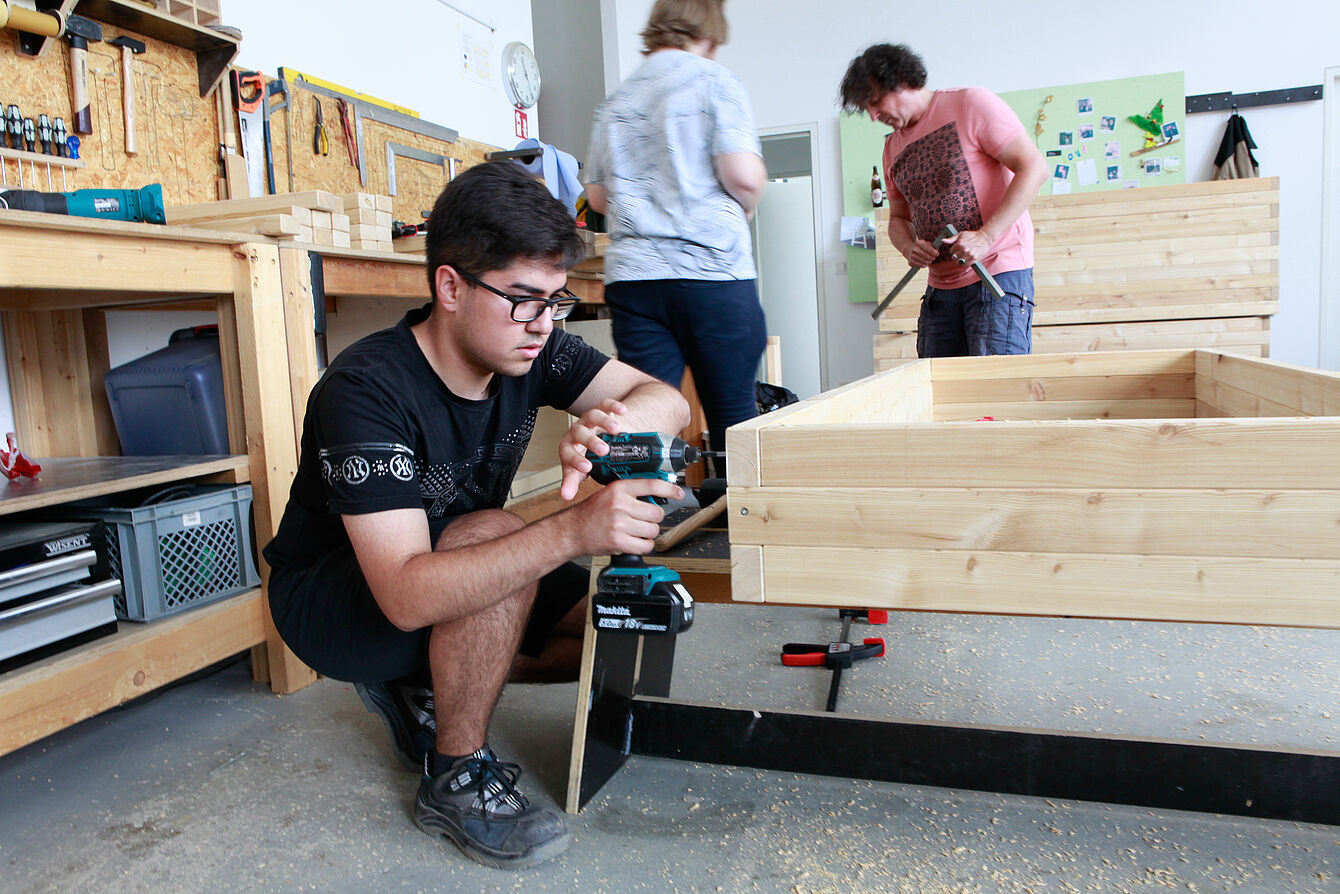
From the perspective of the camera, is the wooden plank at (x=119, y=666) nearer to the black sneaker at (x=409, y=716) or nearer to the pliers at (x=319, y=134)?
the black sneaker at (x=409, y=716)

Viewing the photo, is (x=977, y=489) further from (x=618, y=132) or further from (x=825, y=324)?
(x=825, y=324)

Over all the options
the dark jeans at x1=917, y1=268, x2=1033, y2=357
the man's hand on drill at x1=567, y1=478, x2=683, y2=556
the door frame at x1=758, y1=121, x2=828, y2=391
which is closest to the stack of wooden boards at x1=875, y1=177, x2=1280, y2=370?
the door frame at x1=758, y1=121, x2=828, y2=391

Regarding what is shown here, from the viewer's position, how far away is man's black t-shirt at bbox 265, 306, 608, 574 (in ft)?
4.13

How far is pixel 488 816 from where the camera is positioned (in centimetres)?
141

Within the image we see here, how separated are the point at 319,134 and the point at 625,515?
275cm

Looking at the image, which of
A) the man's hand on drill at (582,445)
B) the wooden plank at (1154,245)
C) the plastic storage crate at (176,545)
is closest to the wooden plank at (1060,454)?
the man's hand on drill at (582,445)

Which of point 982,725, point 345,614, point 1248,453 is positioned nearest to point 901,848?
point 982,725

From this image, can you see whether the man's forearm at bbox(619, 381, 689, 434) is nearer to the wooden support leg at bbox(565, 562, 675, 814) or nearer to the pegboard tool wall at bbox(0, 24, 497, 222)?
the wooden support leg at bbox(565, 562, 675, 814)

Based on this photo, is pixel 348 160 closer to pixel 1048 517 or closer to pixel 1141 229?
pixel 1048 517

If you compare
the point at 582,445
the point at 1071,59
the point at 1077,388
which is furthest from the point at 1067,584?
the point at 1071,59

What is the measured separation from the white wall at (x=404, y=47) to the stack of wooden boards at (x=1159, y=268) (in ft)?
7.71

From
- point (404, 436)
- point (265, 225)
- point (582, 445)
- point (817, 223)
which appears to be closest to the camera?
point (582, 445)

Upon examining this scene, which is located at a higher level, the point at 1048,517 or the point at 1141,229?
the point at 1141,229

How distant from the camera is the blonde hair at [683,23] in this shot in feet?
6.35
